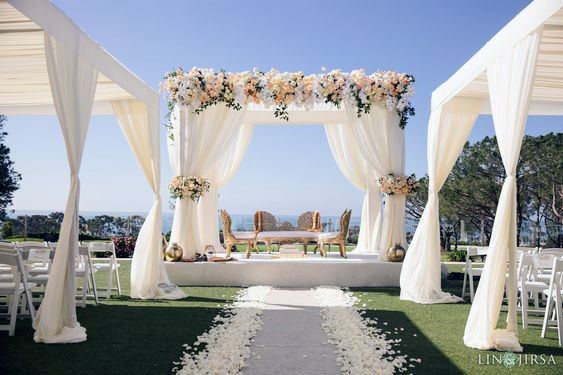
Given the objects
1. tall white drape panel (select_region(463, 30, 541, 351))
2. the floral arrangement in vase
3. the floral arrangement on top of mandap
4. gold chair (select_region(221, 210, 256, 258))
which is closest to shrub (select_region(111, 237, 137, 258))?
gold chair (select_region(221, 210, 256, 258))

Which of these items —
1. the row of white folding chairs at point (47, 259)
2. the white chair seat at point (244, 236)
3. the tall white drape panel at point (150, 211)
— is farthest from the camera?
the white chair seat at point (244, 236)

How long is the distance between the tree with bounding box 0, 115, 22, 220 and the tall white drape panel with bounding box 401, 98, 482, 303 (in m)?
18.8

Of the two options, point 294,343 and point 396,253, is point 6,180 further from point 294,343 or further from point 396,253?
point 294,343

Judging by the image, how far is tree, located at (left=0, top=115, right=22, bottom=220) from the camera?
21500 millimetres

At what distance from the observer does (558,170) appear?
1903cm

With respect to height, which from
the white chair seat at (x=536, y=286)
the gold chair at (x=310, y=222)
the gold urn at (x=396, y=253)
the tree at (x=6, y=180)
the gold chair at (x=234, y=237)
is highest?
the tree at (x=6, y=180)

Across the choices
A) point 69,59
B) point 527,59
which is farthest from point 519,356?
point 69,59

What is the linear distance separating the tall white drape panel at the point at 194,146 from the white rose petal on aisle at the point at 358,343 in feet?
10.1

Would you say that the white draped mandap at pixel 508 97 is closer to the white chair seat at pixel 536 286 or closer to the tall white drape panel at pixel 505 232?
the tall white drape panel at pixel 505 232

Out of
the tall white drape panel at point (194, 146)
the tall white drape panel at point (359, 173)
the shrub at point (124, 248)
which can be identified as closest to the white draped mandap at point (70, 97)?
the tall white drape panel at point (194, 146)

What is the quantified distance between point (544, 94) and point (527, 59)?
3191 millimetres

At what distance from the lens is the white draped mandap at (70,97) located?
4.92 m

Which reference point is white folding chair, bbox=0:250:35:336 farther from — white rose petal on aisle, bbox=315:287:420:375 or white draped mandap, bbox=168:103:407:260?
white draped mandap, bbox=168:103:407:260

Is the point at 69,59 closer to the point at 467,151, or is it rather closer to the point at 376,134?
the point at 376,134
